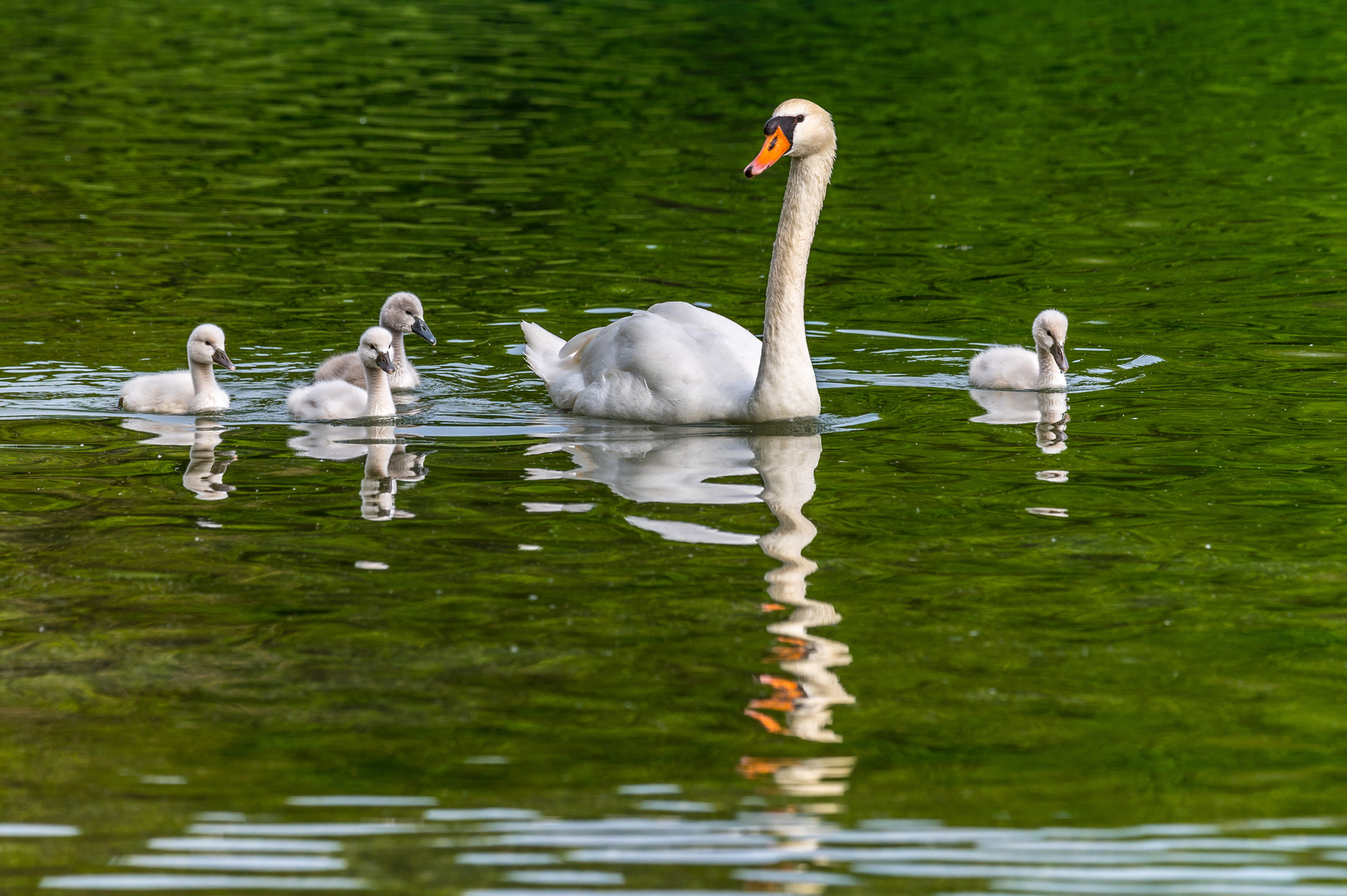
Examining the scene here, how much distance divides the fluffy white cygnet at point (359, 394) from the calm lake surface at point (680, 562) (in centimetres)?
26

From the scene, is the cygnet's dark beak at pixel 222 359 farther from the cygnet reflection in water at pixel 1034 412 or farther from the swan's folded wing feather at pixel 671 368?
the cygnet reflection in water at pixel 1034 412

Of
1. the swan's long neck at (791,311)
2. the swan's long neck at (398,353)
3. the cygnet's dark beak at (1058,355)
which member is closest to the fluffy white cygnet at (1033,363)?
the cygnet's dark beak at (1058,355)

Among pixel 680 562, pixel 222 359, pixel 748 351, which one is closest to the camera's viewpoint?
pixel 680 562

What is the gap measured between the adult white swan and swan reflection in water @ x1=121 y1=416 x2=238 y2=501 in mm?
2308

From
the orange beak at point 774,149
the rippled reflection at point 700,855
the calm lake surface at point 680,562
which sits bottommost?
the rippled reflection at point 700,855

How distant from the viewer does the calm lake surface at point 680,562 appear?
212 inches

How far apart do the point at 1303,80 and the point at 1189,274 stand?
16412 mm

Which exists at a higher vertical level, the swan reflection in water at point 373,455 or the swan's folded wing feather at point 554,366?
the swan's folded wing feather at point 554,366

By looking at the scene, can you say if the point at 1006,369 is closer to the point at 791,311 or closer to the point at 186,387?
the point at 791,311

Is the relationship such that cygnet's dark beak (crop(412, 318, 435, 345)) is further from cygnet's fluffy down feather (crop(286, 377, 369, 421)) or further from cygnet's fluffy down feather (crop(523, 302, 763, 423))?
cygnet's fluffy down feather (crop(523, 302, 763, 423))

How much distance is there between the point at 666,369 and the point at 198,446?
2.82 meters

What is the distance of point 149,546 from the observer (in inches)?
328

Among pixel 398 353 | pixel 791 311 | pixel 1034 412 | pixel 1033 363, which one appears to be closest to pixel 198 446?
pixel 398 353

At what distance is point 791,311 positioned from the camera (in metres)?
10.7
